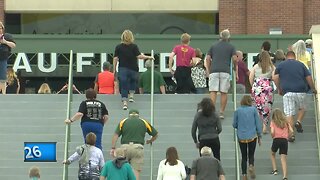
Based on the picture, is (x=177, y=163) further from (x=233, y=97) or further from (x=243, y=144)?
(x=233, y=97)

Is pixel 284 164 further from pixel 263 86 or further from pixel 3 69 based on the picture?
pixel 3 69

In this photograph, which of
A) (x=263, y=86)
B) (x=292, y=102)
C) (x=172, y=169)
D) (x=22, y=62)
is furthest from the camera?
(x=22, y=62)

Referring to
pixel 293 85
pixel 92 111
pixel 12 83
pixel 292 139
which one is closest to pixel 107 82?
pixel 12 83

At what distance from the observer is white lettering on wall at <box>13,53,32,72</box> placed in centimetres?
3513

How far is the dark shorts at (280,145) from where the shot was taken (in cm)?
2030

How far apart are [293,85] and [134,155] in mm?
3925

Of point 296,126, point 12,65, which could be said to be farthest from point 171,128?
point 12,65

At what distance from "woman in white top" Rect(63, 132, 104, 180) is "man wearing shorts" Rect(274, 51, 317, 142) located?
4416 millimetres

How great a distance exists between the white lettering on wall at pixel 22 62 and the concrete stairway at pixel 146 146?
11.8 meters

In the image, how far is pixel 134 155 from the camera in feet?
64.3

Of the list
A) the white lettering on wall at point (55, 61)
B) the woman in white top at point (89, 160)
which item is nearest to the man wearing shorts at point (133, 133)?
the woman in white top at point (89, 160)

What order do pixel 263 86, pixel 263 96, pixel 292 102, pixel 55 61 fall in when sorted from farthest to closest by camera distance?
pixel 55 61 < pixel 263 86 < pixel 263 96 < pixel 292 102

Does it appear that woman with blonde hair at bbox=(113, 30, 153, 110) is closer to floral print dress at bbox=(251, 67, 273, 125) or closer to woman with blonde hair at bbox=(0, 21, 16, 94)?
woman with blonde hair at bbox=(0, 21, 16, 94)

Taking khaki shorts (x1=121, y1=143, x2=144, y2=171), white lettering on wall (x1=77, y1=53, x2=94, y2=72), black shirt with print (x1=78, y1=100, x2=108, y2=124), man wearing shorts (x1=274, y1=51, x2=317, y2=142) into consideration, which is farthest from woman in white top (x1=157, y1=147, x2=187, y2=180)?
white lettering on wall (x1=77, y1=53, x2=94, y2=72)
